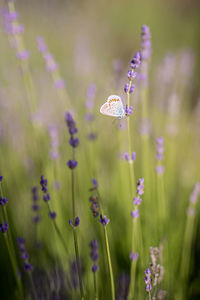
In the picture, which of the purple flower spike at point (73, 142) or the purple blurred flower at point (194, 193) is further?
the purple blurred flower at point (194, 193)

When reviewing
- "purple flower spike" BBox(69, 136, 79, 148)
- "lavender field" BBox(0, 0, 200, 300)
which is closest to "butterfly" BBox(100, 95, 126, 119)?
"lavender field" BBox(0, 0, 200, 300)

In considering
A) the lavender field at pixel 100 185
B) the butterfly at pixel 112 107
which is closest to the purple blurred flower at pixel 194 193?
the lavender field at pixel 100 185

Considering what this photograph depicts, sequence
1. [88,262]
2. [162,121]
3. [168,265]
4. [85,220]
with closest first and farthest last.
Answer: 1. [168,265]
2. [88,262]
3. [85,220]
4. [162,121]

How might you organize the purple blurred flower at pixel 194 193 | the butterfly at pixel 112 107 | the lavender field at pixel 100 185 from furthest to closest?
the purple blurred flower at pixel 194 193
the lavender field at pixel 100 185
the butterfly at pixel 112 107

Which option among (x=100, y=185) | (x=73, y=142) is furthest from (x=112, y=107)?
(x=100, y=185)

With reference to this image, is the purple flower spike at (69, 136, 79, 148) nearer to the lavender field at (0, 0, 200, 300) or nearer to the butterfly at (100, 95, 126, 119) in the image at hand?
the lavender field at (0, 0, 200, 300)

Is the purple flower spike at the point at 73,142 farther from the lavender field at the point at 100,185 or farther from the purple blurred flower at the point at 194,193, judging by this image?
the purple blurred flower at the point at 194,193

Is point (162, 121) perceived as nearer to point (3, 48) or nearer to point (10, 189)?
point (10, 189)

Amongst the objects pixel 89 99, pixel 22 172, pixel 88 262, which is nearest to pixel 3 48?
pixel 22 172
